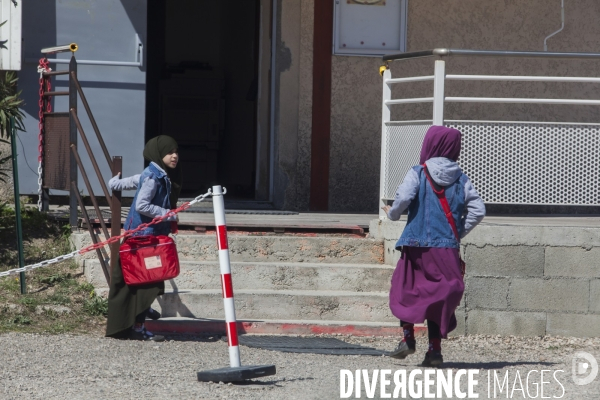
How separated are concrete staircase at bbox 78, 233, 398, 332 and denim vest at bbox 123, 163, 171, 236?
0.68m

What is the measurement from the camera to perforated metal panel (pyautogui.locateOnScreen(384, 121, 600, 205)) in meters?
7.11

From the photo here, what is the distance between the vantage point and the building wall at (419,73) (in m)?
9.59

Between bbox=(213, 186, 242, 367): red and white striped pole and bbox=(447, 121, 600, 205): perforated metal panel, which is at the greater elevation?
bbox=(447, 121, 600, 205): perforated metal panel

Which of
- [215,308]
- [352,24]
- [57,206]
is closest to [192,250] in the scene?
[215,308]

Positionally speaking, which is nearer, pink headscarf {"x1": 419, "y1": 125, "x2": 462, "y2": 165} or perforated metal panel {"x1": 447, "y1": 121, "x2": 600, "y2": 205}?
pink headscarf {"x1": 419, "y1": 125, "x2": 462, "y2": 165}

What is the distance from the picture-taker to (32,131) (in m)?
8.74

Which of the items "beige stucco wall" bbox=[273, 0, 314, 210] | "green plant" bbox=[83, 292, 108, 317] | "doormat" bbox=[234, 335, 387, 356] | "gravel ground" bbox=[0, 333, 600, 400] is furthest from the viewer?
"beige stucco wall" bbox=[273, 0, 314, 210]

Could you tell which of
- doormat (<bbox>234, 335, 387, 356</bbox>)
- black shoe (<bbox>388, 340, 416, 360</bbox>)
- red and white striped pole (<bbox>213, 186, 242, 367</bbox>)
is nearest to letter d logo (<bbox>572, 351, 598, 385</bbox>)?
black shoe (<bbox>388, 340, 416, 360</bbox>)

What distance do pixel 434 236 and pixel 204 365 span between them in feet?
5.12

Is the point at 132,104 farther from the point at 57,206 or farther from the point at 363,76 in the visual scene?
the point at 363,76

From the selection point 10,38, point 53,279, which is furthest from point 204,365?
point 10,38

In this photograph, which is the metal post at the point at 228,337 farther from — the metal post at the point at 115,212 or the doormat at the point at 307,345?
the metal post at the point at 115,212

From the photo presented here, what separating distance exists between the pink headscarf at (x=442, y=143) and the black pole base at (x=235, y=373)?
1.61 meters

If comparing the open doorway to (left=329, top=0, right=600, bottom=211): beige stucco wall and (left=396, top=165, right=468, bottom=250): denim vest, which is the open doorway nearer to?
(left=329, top=0, right=600, bottom=211): beige stucco wall
